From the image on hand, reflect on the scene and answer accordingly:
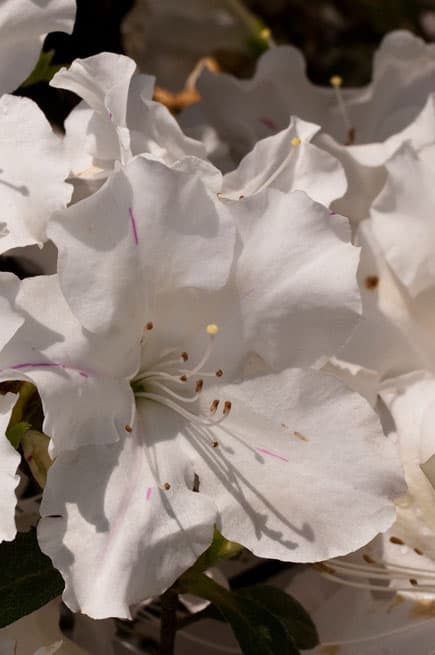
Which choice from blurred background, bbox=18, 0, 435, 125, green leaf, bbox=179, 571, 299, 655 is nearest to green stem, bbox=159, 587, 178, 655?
green leaf, bbox=179, 571, 299, 655

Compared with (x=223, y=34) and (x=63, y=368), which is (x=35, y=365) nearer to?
(x=63, y=368)

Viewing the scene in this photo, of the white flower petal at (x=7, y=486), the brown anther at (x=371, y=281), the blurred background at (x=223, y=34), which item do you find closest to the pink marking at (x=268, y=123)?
the blurred background at (x=223, y=34)

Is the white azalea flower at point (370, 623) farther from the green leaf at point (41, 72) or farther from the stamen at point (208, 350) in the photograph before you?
the green leaf at point (41, 72)

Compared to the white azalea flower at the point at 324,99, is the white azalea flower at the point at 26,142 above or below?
above

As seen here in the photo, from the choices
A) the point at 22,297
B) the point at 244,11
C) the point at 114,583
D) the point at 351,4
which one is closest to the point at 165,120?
the point at 22,297

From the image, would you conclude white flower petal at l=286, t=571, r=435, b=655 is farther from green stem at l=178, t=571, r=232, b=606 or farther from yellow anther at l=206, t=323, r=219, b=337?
yellow anther at l=206, t=323, r=219, b=337

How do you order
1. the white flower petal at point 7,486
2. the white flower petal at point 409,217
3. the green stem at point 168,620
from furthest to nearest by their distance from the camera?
1. the white flower petal at point 409,217
2. the green stem at point 168,620
3. the white flower petal at point 7,486

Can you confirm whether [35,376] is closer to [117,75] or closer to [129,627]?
[117,75]
